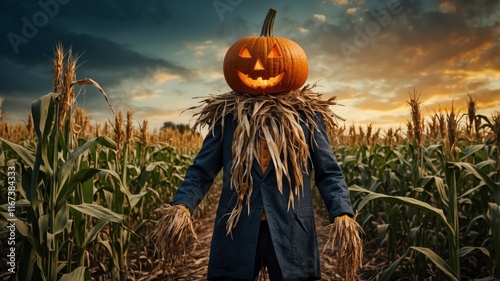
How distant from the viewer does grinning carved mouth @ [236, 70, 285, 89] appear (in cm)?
269

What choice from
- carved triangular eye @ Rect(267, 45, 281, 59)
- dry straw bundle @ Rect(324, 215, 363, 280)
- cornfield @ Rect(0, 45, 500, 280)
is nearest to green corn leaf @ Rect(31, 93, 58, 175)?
cornfield @ Rect(0, 45, 500, 280)

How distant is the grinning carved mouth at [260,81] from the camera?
2.69 metres

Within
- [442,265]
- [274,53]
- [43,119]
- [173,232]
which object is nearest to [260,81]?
[274,53]

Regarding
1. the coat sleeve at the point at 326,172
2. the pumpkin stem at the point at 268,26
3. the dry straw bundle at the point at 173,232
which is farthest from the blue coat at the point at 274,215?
the pumpkin stem at the point at 268,26

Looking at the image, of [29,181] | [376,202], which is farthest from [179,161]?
[29,181]

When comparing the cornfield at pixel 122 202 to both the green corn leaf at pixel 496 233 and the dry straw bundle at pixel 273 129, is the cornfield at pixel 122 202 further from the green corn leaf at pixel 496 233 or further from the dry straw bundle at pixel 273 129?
the dry straw bundle at pixel 273 129

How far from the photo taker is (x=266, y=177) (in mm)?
2428

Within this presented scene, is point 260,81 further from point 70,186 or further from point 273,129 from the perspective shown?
point 70,186

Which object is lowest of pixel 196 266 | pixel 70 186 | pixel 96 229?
pixel 196 266

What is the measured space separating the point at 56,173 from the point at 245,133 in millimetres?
1357

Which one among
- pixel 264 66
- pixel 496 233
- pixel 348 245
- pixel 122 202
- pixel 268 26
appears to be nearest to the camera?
pixel 348 245

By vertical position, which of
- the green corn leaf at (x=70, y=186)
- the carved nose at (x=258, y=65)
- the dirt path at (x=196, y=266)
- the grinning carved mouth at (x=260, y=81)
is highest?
the carved nose at (x=258, y=65)

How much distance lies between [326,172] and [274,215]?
1.53 ft

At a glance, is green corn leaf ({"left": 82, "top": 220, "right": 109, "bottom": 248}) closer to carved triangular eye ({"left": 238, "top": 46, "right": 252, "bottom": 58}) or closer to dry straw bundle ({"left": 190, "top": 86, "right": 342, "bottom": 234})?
dry straw bundle ({"left": 190, "top": 86, "right": 342, "bottom": 234})
